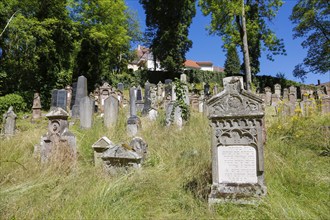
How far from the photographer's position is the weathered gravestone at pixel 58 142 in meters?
5.04

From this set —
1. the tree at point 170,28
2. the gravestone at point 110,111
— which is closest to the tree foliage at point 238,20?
the tree at point 170,28

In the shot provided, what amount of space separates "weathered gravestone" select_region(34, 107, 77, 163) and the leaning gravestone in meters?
3.05

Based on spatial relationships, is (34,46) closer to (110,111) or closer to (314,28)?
(110,111)

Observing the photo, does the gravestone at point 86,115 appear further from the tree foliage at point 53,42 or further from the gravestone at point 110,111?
the tree foliage at point 53,42

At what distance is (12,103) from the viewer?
593 inches

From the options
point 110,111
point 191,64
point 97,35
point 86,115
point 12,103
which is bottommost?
point 86,115

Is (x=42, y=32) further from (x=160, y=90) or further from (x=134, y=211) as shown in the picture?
(x=134, y=211)

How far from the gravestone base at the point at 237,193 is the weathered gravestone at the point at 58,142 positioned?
303 centimetres

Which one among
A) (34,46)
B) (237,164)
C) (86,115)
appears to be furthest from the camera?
(34,46)

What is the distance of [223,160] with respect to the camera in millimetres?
3520

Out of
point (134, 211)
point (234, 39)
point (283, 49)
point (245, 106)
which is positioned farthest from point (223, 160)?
point (283, 49)

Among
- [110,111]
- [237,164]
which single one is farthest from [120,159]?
[110,111]

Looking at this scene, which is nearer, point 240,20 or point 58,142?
point 58,142

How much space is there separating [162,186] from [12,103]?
48.3ft
